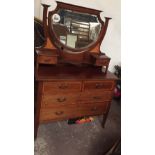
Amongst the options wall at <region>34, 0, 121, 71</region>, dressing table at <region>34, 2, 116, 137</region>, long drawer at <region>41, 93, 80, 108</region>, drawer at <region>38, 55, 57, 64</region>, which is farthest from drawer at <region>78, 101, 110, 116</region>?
wall at <region>34, 0, 121, 71</region>

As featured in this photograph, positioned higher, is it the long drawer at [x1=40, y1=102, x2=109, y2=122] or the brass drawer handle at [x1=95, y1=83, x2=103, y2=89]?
the brass drawer handle at [x1=95, y1=83, x2=103, y2=89]

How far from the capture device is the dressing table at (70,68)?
157 cm

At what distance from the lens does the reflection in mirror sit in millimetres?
1686

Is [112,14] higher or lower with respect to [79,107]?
higher

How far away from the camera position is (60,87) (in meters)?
1.57

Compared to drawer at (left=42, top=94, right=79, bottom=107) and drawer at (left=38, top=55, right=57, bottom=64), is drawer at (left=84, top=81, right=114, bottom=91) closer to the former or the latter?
drawer at (left=42, top=94, right=79, bottom=107)

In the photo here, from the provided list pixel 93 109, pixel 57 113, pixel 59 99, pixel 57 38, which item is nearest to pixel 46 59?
pixel 57 38

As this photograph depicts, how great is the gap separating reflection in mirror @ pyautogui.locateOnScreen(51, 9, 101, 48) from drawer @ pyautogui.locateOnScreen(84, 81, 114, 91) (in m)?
0.44

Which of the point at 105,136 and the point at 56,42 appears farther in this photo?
the point at 105,136

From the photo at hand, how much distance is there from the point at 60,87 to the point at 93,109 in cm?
53

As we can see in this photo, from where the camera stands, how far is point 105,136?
1979 mm
